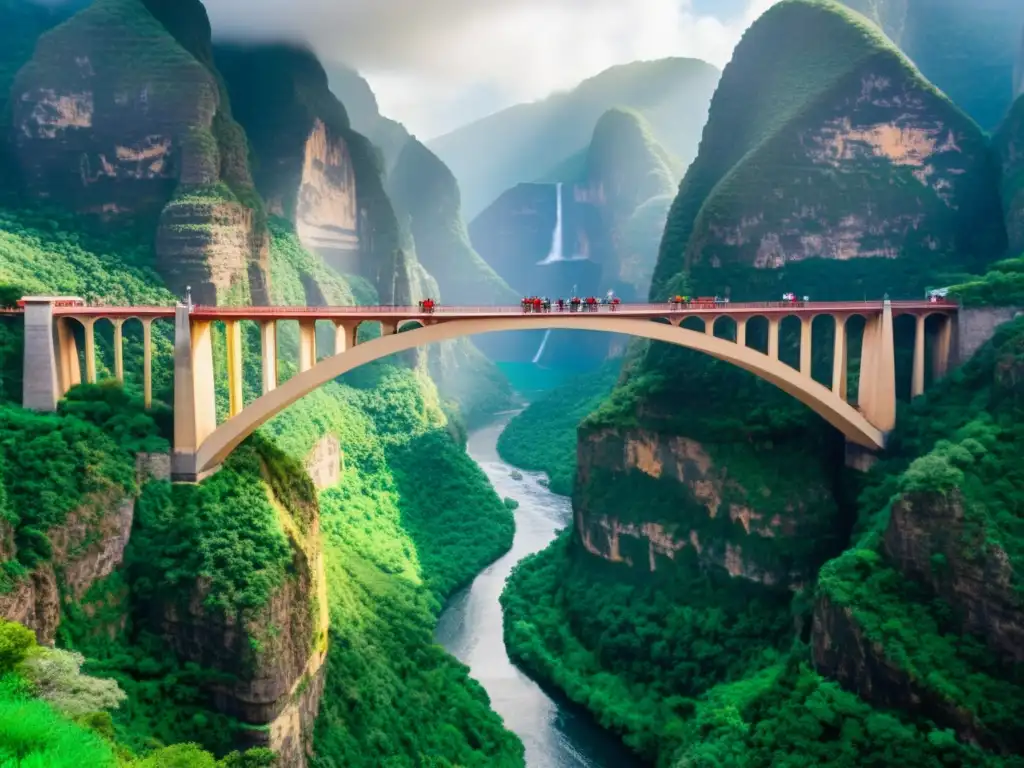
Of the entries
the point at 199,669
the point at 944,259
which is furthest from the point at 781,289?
the point at 199,669

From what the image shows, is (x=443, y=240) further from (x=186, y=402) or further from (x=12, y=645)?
(x=12, y=645)

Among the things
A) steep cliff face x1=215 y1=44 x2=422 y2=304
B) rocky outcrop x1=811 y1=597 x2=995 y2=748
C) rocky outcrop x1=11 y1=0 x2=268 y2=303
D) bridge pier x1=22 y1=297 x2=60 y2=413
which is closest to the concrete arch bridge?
bridge pier x1=22 y1=297 x2=60 y2=413

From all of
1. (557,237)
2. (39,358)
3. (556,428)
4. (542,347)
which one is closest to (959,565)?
(39,358)

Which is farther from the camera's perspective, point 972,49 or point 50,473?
point 972,49

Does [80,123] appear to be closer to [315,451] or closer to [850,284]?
[315,451]

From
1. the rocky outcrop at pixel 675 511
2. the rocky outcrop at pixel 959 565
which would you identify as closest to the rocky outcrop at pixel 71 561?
the rocky outcrop at pixel 959 565

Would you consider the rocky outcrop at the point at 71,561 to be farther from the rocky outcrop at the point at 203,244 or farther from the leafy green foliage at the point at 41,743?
→ the rocky outcrop at the point at 203,244
